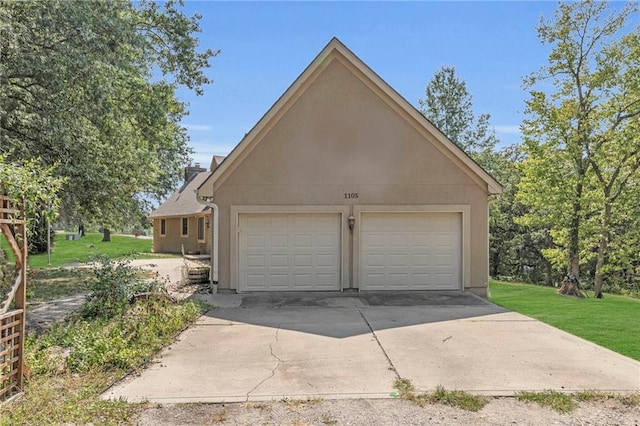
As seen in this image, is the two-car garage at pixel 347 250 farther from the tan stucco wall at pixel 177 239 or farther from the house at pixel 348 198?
the tan stucco wall at pixel 177 239

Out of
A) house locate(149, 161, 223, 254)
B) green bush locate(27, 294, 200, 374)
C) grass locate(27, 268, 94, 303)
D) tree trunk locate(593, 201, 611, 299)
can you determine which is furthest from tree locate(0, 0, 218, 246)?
tree trunk locate(593, 201, 611, 299)

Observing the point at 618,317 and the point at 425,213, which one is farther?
the point at 425,213

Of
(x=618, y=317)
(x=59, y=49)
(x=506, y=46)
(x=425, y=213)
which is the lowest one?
(x=618, y=317)

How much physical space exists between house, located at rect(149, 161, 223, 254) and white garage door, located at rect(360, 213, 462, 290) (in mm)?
11931

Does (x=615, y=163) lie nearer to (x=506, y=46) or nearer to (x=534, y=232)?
(x=506, y=46)

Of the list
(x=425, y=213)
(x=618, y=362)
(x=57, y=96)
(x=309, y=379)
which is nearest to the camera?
(x=309, y=379)

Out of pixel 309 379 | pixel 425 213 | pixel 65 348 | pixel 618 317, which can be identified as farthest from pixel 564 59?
pixel 65 348

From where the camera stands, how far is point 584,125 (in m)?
15.2

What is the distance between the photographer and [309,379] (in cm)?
504

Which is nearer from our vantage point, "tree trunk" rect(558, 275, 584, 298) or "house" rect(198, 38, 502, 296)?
"house" rect(198, 38, 502, 296)

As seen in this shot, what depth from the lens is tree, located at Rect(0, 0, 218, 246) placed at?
8.78m

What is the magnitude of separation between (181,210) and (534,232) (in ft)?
69.1

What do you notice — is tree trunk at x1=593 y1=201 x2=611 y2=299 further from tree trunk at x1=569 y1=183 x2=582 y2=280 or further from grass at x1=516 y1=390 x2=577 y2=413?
grass at x1=516 y1=390 x2=577 y2=413

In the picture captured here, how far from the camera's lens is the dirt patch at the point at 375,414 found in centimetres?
399
